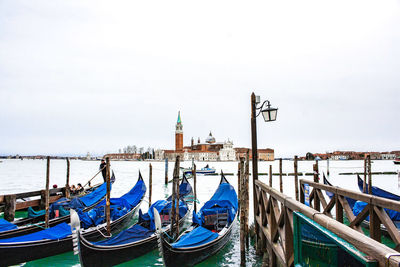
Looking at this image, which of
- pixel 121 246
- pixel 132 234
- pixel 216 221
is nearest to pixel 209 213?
pixel 216 221

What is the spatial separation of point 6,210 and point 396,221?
315 inches

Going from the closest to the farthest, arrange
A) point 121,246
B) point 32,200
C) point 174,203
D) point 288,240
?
point 288,240
point 121,246
point 174,203
point 32,200

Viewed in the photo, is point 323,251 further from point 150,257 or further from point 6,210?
point 6,210

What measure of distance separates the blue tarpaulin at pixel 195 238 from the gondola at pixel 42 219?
9.11 feet

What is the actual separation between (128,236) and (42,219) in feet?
9.81

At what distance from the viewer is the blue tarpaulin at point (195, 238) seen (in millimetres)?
3834

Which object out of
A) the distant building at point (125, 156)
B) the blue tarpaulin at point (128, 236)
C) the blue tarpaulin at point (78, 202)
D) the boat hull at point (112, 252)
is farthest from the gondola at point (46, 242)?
the distant building at point (125, 156)

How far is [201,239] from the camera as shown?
412 cm

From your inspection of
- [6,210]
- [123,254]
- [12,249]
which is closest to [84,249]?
[123,254]

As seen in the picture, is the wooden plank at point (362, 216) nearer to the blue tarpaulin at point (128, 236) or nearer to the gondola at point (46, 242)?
the blue tarpaulin at point (128, 236)

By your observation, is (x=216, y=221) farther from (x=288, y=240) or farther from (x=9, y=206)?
(x=9, y=206)

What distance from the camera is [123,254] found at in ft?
13.4

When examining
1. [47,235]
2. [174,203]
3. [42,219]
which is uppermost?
[174,203]

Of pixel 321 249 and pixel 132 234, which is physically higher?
pixel 321 249
